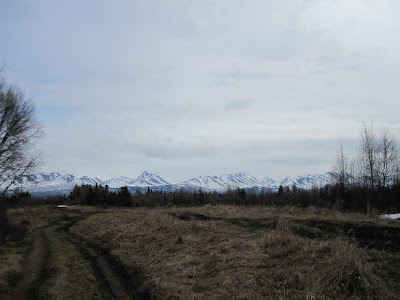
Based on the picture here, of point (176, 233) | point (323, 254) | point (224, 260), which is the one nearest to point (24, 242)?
point (176, 233)

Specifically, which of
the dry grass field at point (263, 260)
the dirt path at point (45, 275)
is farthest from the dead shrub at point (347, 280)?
the dirt path at point (45, 275)

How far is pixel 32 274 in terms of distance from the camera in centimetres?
1431

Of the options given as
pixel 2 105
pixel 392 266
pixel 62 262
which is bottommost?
pixel 62 262

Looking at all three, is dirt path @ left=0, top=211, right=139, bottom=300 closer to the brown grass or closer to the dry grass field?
the brown grass

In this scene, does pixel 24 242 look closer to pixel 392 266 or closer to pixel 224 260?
pixel 224 260

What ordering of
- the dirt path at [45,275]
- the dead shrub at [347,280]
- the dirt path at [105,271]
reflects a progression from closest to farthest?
the dead shrub at [347,280] → the dirt path at [45,275] → the dirt path at [105,271]

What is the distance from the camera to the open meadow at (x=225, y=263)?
350 inches

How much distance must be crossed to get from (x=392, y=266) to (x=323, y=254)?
1.81 meters

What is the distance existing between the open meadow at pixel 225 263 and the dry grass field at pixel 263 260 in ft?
0.08

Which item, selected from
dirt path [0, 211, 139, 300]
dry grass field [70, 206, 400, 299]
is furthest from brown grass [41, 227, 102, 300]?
dry grass field [70, 206, 400, 299]

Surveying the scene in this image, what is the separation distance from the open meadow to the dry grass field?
0.08 ft

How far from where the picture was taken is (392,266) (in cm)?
946

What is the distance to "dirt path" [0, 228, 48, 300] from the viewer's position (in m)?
11.6

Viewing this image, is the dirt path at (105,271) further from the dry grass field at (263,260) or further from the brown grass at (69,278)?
the dry grass field at (263,260)
